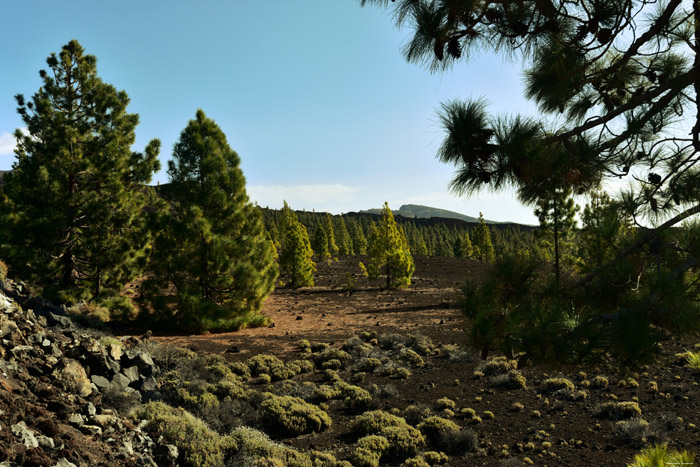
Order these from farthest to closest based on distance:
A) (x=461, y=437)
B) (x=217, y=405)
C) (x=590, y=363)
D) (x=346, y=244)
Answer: (x=346, y=244)
(x=217, y=405)
(x=461, y=437)
(x=590, y=363)

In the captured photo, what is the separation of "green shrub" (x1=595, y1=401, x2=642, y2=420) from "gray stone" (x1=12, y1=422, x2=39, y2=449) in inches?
400

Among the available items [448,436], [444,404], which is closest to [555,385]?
[444,404]

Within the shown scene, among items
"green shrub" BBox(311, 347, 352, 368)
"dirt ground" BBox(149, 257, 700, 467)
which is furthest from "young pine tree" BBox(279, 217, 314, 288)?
"green shrub" BBox(311, 347, 352, 368)

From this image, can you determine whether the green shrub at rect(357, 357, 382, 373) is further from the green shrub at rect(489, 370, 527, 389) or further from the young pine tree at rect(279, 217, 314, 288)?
the young pine tree at rect(279, 217, 314, 288)

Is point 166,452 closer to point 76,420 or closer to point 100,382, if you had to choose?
point 76,420

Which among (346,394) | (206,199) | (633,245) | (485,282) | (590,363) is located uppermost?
(206,199)

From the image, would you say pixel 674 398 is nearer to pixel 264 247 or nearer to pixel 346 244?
pixel 264 247

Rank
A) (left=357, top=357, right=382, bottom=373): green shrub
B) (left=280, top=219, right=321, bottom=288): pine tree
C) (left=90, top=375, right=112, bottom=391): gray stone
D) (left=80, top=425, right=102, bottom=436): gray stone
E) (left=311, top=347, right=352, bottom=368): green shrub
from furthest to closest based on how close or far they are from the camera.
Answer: (left=280, top=219, right=321, bottom=288): pine tree
(left=311, top=347, right=352, bottom=368): green shrub
(left=357, top=357, right=382, bottom=373): green shrub
(left=90, top=375, right=112, bottom=391): gray stone
(left=80, top=425, right=102, bottom=436): gray stone

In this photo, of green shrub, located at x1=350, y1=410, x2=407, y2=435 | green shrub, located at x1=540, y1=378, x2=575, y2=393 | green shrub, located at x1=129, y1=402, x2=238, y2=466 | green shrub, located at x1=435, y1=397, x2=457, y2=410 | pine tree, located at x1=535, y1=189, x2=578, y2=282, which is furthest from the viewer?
pine tree, located at x1=535, y1=189, x2=578, y2=282

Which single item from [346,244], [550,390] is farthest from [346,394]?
[346,244]

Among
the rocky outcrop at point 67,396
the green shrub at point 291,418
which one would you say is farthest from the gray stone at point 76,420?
the green shrub at point 291,418

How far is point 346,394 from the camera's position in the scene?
1008cm

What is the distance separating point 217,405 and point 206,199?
995cm

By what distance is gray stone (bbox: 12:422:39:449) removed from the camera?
4.52 meters
